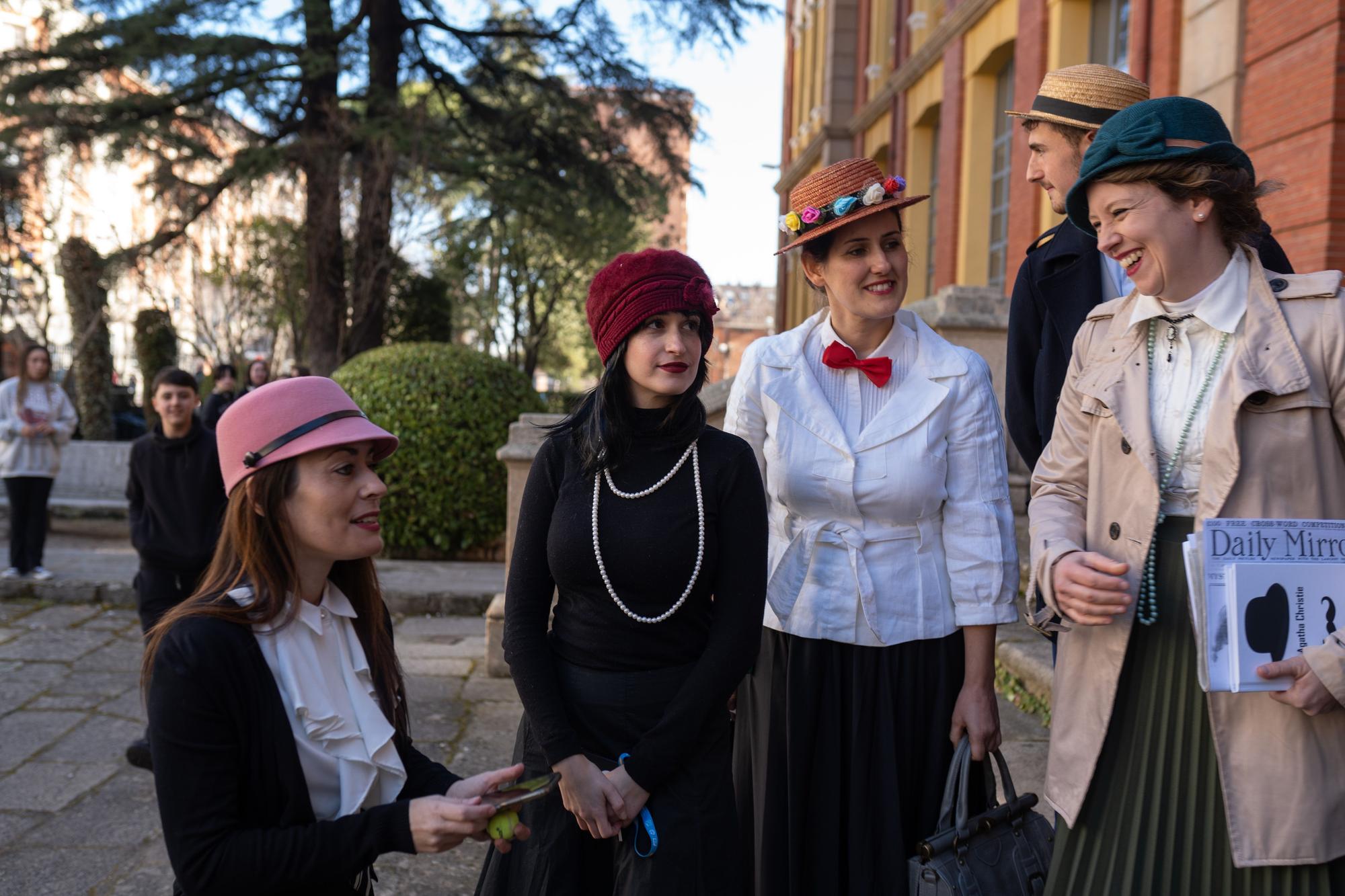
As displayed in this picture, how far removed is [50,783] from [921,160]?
47.4ft

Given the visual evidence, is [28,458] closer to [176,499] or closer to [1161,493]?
[176,499]

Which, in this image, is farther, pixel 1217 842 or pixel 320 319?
pixel 320 319

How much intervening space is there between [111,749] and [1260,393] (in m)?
5.08

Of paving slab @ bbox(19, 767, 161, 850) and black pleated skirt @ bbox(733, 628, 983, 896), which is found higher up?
black pleated skirt @ bbox(733, 628, 983, 896)

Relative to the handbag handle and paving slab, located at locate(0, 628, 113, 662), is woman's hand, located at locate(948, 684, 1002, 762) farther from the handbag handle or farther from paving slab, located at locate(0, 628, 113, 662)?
paving slab, located at locate(0, 628, 113, 662)

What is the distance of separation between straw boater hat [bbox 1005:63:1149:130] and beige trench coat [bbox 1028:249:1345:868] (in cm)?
85

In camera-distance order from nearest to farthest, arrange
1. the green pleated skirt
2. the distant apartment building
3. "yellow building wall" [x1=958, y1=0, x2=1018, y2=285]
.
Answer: the green pleated skirt < "yellow building wall" [x1=958, y1=0, x2=1018, y2=285] < the distant apartment building

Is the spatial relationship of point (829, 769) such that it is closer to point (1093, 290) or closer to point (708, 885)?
point (708, 885)

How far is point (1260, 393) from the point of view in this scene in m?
1.87

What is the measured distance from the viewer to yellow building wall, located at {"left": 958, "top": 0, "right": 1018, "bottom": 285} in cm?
1324

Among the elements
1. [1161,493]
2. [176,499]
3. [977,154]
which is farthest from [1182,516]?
[977,154]

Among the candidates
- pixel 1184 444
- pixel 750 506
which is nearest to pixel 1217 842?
pixel 1184 444

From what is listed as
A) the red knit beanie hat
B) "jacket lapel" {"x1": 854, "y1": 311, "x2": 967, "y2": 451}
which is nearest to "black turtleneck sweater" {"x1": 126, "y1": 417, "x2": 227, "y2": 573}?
the red knit beanie hat

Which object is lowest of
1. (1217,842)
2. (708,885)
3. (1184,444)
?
(708,885)
